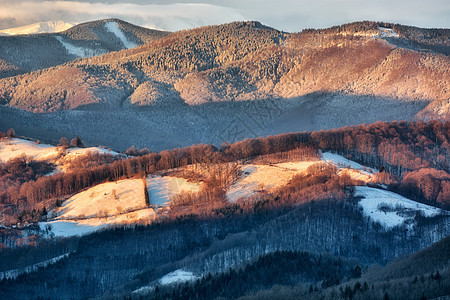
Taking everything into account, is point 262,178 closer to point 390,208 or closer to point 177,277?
point 390,208

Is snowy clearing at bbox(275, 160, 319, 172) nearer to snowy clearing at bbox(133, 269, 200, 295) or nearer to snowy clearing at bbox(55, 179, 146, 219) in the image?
snowy clearing at bbox(55, 179, 146, 219)

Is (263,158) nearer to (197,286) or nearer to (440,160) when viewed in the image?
(440,160)

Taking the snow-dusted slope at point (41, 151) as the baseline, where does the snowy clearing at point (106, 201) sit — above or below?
below

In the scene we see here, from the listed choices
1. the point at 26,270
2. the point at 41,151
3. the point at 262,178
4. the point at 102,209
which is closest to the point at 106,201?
the point at 102,209

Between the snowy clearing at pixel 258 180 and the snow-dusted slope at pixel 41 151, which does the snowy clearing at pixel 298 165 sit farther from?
the snow-dusted slope at pixel 41 151

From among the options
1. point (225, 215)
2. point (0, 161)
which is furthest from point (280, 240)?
point (0, 161)

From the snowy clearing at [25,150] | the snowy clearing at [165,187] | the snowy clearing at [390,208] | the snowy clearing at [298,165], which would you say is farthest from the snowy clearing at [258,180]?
the snowy clearing at [25,150]
